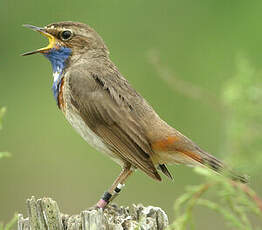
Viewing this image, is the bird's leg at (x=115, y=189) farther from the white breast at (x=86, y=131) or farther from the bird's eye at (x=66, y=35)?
the bird's eye at (x=66, y=35)

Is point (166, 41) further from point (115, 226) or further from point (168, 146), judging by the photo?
point (115, 226)

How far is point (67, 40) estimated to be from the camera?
774 cm

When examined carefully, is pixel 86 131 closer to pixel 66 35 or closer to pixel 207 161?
pixel 66 35

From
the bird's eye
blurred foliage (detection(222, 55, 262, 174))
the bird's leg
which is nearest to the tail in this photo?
blurred foliage (detection(222, 55, 262, 174))

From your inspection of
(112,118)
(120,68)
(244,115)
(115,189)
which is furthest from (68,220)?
(120,68)

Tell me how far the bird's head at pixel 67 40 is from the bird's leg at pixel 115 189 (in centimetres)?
124

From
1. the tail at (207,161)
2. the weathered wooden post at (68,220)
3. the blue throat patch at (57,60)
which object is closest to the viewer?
the weathered wooden post at (68,220)

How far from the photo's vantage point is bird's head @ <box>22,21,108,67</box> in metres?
7.69

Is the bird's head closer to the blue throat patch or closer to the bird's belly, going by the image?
the blue throat patch

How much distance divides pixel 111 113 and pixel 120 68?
18.4 feet

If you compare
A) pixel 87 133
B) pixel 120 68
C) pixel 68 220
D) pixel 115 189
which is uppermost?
pixel 120 68

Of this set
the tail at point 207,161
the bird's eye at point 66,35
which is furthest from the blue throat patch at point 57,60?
the tail at point 207,161

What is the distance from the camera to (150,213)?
215 inches

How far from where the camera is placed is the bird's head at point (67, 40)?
7.69 meters
